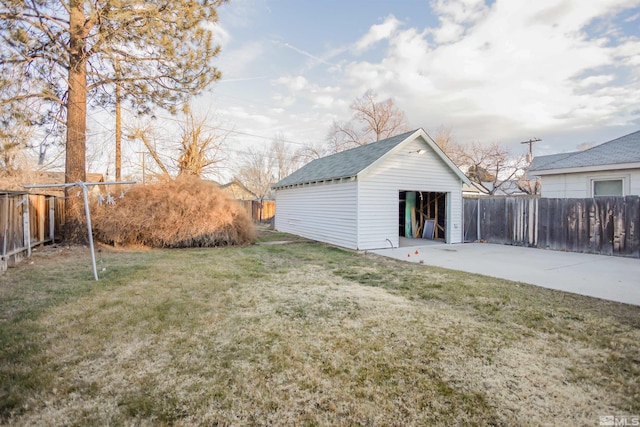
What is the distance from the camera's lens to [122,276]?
18.5ft

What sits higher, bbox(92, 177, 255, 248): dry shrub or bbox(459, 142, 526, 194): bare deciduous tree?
bbox(459, 142, 526, 194): bare deciduous tree

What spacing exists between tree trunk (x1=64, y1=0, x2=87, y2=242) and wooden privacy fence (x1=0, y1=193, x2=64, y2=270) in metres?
0.39

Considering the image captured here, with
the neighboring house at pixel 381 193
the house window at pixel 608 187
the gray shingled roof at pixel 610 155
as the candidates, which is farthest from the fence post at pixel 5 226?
the house window at pixel 608 187

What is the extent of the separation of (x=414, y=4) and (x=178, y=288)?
11.7 metres

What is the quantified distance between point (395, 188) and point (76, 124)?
10.4 m

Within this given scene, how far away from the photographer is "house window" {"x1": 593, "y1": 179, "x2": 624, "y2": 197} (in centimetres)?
1013

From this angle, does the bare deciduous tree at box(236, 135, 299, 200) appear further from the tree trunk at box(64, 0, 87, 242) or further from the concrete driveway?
the concrete driveway

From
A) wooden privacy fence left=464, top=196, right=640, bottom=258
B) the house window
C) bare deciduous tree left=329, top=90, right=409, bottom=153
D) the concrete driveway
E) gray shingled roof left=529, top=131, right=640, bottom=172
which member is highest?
bare deciduous tree left=329, top=90, right=409, bottom=153

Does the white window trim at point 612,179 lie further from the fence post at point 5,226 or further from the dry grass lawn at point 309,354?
the fence post at point 5,226

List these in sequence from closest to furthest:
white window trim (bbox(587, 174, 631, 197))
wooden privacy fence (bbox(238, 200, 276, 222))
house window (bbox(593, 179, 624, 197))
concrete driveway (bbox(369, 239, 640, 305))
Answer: concrete driveway (bbox(369, 239, 640, 305)), white window trim (bbox(587, 174, 631, 197)), house window (bbox(593, 179, 624, 197)), wooden privacy fence (bbox(238, 200, 276, 222))

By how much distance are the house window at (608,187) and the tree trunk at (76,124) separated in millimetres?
16995

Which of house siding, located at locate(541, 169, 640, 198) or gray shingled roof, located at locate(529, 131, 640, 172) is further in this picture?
gray shingled roof, located at locate(529, 131, 640, 172)

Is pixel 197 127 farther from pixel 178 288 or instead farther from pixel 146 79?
pixel 178 288

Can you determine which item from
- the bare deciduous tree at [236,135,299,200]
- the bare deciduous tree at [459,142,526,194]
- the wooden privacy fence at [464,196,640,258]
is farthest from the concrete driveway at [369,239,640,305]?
the bare deciduous tree at [236,135,299,200]
